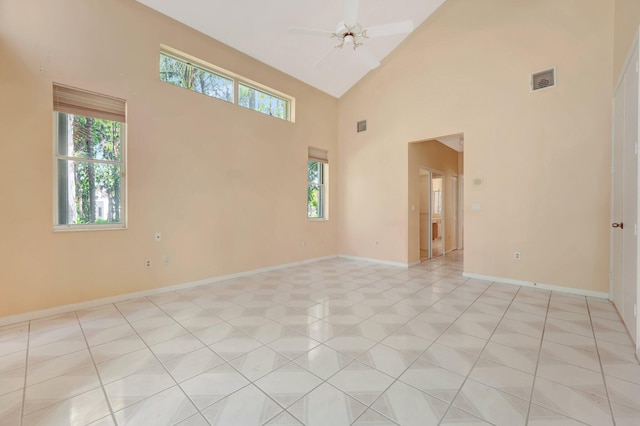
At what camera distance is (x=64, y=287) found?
310 centimetres

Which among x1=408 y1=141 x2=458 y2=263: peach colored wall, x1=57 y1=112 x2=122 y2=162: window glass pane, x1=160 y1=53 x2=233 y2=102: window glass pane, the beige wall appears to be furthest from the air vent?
x1=57 y1=112 x2=122 y2=162: window glass pane

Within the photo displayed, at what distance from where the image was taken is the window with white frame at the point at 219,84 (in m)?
3.97

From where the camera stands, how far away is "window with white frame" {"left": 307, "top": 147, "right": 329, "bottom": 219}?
6145 millimetres

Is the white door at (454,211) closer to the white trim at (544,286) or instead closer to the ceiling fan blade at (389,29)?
the white trim at (544,286)

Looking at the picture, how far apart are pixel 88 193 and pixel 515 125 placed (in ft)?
19.8

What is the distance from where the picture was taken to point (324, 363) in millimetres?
2078

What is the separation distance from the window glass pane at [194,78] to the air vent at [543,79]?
4736mm

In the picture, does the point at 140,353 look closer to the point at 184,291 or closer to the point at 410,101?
the point at 184,291

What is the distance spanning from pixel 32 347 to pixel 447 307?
412cm

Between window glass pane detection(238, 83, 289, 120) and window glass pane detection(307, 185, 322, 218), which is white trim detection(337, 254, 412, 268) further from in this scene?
window glass pane detection(238, 83, 289, 120)

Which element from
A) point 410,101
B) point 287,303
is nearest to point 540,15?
point 410,101

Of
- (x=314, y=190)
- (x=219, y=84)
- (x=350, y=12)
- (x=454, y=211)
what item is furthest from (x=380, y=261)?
(x=219, y=84)

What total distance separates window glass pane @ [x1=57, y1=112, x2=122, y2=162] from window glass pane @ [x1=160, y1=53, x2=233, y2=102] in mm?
1048

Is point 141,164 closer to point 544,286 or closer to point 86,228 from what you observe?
point 86,228
